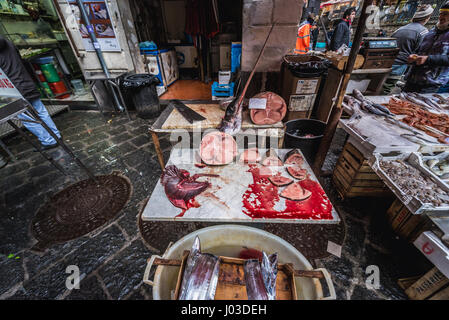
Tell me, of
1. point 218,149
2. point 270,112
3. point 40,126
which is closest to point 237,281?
point 218,149

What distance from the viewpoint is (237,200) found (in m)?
1.86

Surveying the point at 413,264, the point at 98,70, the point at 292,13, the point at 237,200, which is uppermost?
the point at 292,13

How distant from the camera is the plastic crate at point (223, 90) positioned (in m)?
5.45

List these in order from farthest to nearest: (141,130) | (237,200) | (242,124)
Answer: (141,130) < (242,124) < (237,200)

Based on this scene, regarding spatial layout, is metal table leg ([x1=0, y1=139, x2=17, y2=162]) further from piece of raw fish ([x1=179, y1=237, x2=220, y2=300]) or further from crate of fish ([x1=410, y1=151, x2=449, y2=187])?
crate of fish ([x1=410, y1=151, x2=449, y2=187])

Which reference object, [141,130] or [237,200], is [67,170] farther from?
[237,200]

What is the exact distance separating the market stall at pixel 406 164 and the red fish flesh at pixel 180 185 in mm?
2222

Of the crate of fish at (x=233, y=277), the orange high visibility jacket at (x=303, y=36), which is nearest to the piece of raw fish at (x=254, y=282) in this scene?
the crate of fish at (x=233, y=277)

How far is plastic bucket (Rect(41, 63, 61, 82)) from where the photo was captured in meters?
6.36

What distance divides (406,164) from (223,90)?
459 cm

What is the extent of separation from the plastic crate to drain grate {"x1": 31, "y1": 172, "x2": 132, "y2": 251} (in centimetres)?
366

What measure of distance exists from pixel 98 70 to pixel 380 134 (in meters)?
7.77
